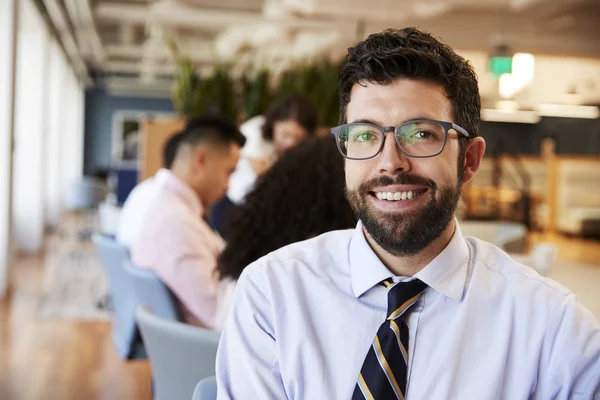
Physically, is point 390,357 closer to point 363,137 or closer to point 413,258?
point 413,258

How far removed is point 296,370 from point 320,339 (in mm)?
72

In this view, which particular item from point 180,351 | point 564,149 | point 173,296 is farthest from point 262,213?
point 564,149

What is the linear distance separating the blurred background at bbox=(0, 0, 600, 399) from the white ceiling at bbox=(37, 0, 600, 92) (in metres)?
0.03

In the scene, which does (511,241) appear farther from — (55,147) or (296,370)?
(55,147)

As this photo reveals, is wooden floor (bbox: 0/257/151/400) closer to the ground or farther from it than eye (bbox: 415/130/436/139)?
closer to the ground

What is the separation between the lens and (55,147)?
43.0ft

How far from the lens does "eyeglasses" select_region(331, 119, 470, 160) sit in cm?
125

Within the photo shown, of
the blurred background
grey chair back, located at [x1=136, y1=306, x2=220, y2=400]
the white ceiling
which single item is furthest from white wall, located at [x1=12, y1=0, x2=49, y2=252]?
grey chair back, located at [x1=136, y1=306, x2=220, y2=400]

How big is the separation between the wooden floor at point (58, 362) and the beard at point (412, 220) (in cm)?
169

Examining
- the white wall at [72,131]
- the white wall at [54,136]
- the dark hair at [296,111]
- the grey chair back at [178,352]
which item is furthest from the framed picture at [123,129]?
the grey chair back at [178,352]

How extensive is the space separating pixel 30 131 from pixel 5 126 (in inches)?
136

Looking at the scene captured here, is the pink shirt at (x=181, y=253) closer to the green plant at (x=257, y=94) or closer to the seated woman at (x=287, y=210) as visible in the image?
the seated woman at (x=287, y=210)

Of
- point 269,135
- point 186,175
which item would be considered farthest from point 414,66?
point 269,135

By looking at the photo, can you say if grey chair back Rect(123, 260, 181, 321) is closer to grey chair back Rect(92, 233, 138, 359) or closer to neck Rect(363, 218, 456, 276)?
grey chair back Rect(92, 233, 138, 359)
